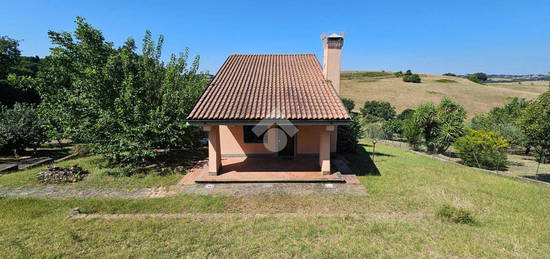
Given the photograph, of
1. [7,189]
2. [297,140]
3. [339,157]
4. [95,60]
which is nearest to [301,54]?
[297,140]

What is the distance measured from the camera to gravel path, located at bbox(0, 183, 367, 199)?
22.6 feet

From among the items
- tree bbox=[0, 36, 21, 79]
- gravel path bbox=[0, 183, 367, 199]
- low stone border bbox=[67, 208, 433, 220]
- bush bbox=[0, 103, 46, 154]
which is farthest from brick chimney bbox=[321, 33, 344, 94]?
tree bbox=[0, 36, 21, 79]

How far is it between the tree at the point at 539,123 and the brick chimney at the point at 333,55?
28.5 ft

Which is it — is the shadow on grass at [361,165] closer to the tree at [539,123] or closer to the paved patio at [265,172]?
the paved patio at [265,172]

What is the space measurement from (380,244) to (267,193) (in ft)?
11.7

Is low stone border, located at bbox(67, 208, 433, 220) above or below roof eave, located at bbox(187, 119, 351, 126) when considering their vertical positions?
below

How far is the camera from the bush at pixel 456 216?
5230mm

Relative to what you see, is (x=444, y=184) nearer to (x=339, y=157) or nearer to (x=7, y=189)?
(x=339, y=157)

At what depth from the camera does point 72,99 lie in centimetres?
831

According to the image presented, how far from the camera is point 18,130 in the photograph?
39.7 feet

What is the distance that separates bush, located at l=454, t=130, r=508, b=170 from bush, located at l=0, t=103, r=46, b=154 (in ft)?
85.3

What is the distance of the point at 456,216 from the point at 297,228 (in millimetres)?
4015

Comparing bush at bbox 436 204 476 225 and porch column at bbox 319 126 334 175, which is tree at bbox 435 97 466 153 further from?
porch column at bbox 319 126 334 175

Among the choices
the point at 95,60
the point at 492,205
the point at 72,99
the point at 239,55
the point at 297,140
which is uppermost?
the point at 239,55
